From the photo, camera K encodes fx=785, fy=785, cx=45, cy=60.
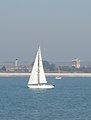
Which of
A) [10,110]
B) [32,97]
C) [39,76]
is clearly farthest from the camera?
[39,76]

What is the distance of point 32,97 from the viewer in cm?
9050

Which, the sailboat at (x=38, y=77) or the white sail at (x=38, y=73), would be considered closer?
the sailboat at (x=38, y=77)

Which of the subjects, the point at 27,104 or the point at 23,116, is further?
the point at 27,104

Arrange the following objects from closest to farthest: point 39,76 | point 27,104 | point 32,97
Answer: point 27,104 < point 32,97 < point 39,76

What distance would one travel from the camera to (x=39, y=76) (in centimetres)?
11094

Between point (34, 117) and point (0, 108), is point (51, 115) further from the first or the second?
point (0, 108)

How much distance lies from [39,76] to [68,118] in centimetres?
4919

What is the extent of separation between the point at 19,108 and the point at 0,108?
171 cm

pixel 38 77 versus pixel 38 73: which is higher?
pixel 38 73

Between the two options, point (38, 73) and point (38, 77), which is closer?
point (38, 73)

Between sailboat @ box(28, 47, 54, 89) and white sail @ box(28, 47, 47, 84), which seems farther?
white sail @ box(28, 47, 47, 84)

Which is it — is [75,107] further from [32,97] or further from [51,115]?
[32,97]

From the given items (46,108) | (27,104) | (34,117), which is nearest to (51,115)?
(34,117)

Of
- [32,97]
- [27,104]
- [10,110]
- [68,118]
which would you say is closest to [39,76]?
[32,97]
